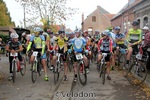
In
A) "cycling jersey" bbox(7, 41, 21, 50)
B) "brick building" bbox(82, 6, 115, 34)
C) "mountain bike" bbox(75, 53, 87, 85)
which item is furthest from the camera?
"brick building" bbox(82, 6, 115, 34)

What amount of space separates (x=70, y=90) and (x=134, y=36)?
13.4ft

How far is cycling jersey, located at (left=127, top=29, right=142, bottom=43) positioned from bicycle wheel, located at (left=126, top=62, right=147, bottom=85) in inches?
68.2

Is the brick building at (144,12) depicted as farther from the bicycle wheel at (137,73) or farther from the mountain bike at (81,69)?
the mountain bike at (81,69)

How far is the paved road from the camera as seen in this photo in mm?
7688

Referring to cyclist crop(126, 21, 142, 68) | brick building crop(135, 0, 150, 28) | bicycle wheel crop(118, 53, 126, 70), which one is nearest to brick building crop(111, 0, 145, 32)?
brick building crop(135, 0, 150, 28)

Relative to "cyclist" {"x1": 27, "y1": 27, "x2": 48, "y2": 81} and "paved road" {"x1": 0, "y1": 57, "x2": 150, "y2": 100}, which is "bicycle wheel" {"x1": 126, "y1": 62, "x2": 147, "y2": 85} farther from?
"cyclist" {"x1": 27, "y1": 27, "x2": 48, "y2": 81}

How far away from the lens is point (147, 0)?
20.0 m

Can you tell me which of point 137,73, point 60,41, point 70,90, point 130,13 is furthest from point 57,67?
point 130,13

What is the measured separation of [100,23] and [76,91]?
76969 mm

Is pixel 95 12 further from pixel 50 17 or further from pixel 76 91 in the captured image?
pixel 76 91

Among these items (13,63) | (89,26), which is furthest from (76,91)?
(89,26)

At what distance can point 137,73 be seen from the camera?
31.1ft

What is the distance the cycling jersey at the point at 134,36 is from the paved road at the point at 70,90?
177cm

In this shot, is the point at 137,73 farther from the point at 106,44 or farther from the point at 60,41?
the point at 60,41
